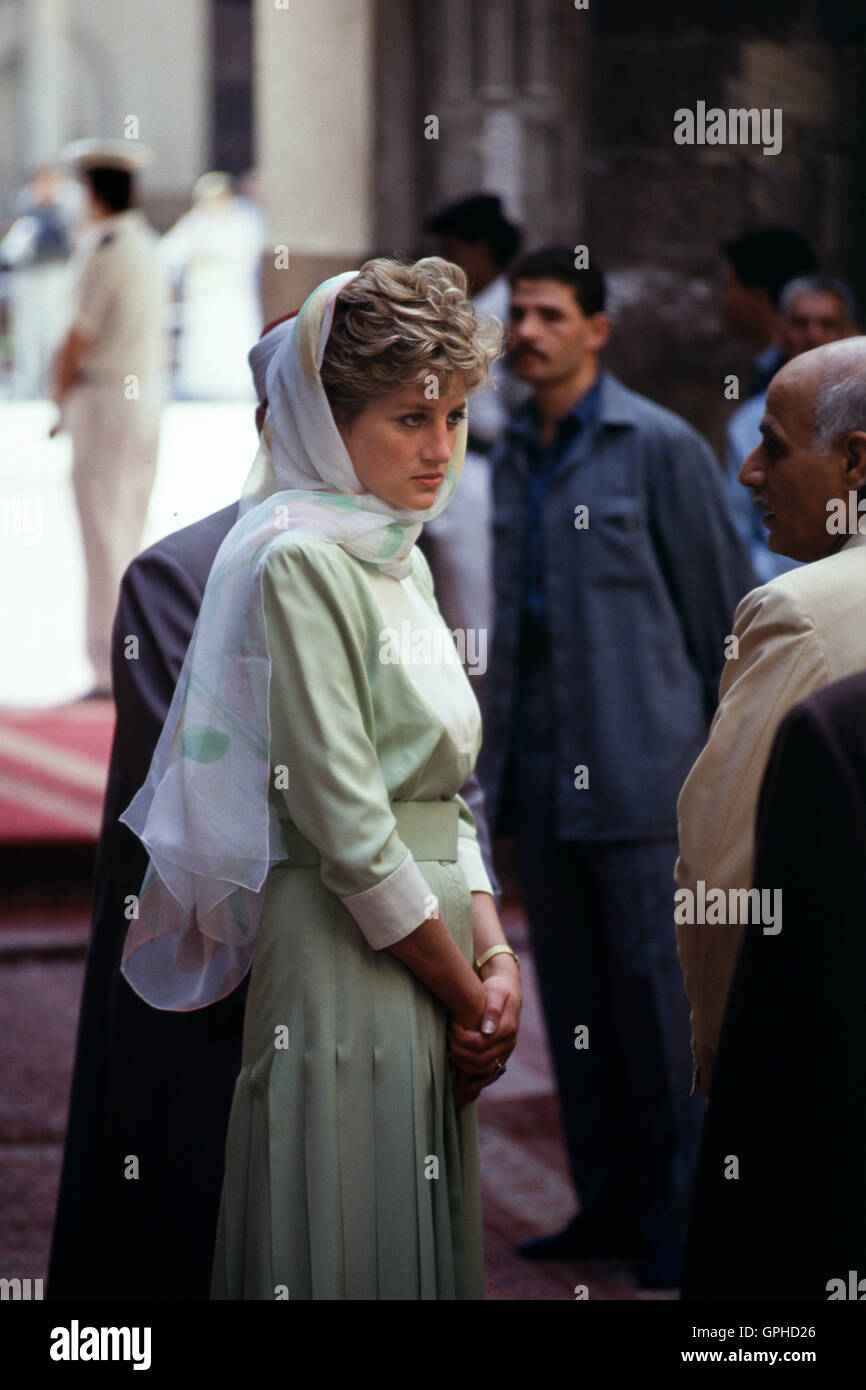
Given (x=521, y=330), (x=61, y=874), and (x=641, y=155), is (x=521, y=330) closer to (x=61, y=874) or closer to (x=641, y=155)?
(x=641, y=155)

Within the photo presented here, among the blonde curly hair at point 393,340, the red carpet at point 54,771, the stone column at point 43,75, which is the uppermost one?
the stone column at point 43,75

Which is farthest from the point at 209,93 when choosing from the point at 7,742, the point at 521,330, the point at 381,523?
the point at 381,523

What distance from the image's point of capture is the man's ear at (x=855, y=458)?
228 centimetres

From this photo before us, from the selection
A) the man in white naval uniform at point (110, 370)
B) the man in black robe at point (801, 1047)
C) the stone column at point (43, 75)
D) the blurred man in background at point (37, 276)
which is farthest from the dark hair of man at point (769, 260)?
the stone column at point (43, 75)

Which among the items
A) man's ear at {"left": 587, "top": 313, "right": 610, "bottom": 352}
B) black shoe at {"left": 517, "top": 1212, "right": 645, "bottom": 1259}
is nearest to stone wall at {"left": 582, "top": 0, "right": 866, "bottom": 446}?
man's ear at {"left": 587, "top": 313, "right": 610, "bottom": 352}

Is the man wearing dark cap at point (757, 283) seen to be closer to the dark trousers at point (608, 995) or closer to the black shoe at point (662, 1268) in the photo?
the dark trousers at point (608, 995)

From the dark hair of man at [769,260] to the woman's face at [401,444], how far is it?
10.5ft

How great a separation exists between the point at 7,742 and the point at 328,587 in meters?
5.47

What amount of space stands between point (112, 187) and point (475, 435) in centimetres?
252

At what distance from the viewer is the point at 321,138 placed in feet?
23.0

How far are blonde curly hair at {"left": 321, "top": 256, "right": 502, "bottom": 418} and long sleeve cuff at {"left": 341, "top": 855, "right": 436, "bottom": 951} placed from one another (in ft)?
1.89

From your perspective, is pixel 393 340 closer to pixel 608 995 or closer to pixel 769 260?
pixel 608 995

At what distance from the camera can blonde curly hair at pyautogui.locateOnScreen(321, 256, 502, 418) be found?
7.41ft

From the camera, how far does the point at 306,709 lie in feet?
7.20
